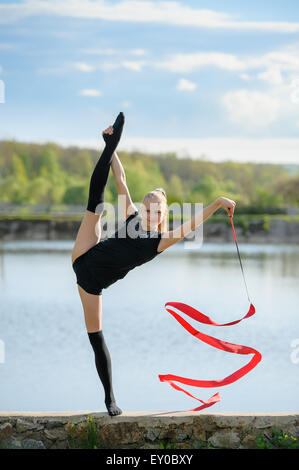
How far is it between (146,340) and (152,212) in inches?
186

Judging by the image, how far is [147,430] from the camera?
3.47 metres

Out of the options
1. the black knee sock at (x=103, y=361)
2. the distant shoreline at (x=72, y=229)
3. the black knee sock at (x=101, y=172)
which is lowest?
the distant shoreline at (x=72, y=229)

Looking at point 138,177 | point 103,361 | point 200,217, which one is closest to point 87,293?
point 103,361

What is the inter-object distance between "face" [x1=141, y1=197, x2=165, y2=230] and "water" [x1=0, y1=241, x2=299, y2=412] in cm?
218

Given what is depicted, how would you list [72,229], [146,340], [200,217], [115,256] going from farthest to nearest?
[72,229], [146,340], [115,256], [200,217]

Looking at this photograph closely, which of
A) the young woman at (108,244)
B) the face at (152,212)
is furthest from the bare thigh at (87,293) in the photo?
the face at (152,212)

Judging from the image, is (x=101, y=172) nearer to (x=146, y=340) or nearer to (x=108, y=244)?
(x=108, y=244)

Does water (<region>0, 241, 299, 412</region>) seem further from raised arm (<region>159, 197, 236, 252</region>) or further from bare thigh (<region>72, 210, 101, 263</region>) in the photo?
raised arm (<region>159, 197, 236, 252</region>)

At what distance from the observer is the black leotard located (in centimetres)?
352

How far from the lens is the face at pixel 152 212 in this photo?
3521mm

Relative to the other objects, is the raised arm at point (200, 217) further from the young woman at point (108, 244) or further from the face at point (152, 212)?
the face at point (152, 212)

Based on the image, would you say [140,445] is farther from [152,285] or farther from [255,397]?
[152,285]

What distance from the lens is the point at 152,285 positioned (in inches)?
522

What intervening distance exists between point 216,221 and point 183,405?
22543 millimetres
